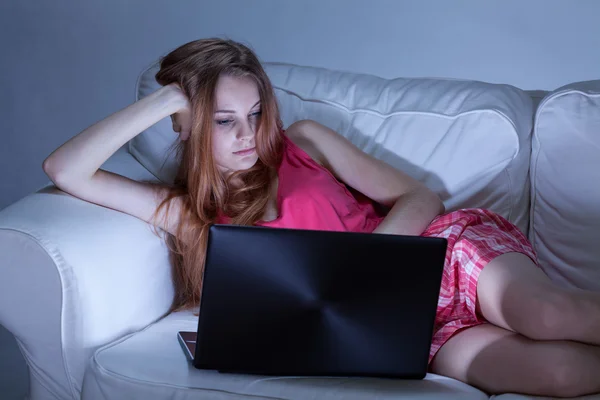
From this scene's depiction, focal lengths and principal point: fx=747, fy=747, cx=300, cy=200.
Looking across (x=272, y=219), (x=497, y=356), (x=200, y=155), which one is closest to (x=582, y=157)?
(x=497, y=356)

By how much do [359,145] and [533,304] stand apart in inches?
30.5

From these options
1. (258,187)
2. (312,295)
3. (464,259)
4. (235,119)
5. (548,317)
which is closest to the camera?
(312,295)

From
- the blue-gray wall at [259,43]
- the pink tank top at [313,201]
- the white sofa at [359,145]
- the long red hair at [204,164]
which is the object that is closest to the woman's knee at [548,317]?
the white sofa at [359,145]

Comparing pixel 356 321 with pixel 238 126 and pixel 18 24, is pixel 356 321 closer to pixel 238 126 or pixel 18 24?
pixel 238 126

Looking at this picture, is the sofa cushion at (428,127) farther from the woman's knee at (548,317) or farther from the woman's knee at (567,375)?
the woman's knee at (567,375)

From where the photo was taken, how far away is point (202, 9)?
116 inches

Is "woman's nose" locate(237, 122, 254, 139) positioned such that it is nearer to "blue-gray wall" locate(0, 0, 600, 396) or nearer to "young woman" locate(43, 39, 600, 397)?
"young woman" locate(43, 39, 600, 397)

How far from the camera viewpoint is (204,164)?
1.78 metres

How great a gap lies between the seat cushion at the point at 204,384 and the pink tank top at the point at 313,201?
0.45 m

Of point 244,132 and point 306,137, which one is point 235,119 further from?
point 306,137

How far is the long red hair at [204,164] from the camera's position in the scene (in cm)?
174

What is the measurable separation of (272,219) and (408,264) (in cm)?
66

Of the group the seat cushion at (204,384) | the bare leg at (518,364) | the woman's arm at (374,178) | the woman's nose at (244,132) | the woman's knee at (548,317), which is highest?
the woman's nose at (244,132)

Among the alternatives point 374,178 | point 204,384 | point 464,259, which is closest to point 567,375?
point 464,259
